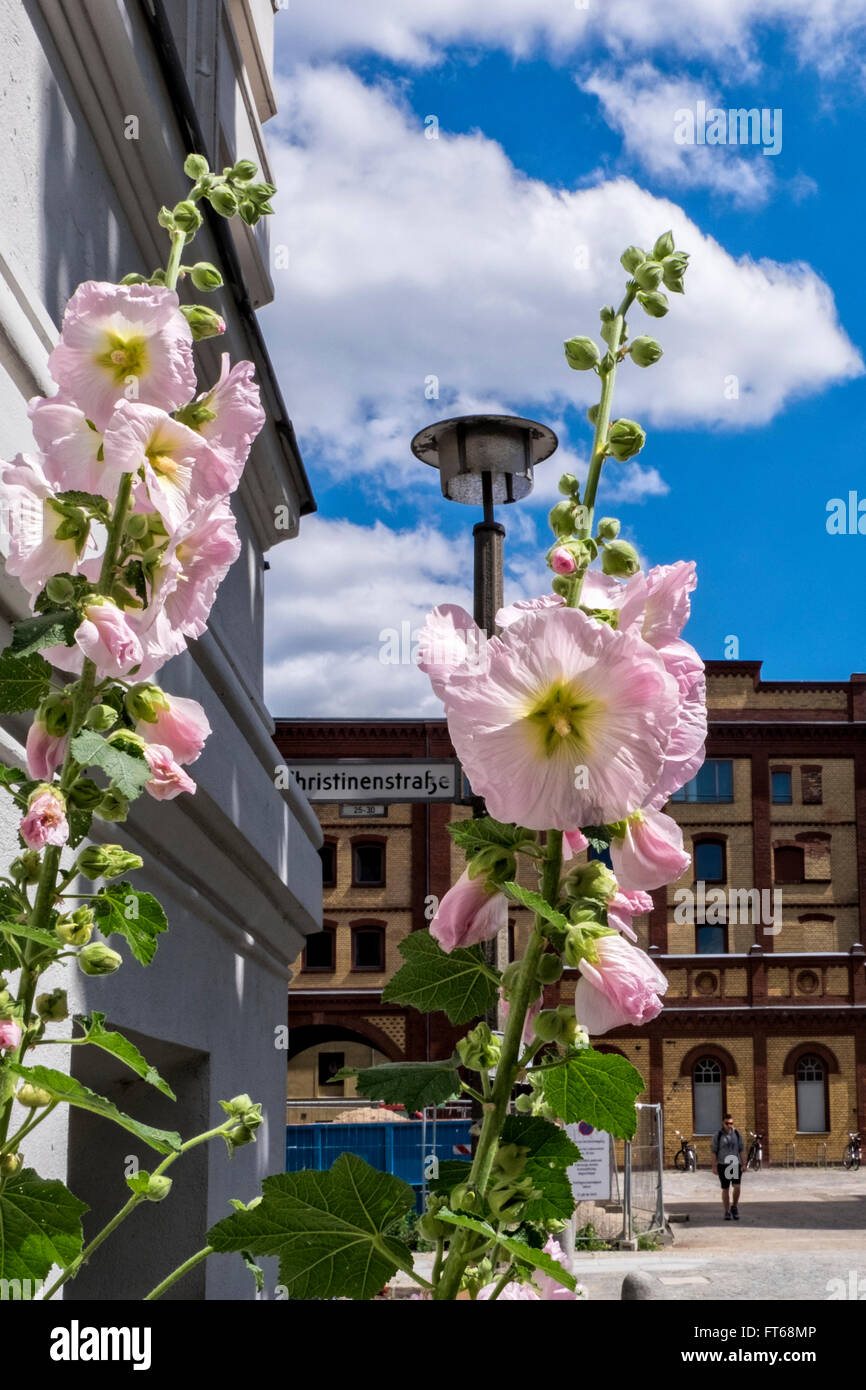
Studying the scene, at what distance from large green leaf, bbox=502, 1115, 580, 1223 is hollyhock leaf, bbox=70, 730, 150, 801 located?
1.24 feet

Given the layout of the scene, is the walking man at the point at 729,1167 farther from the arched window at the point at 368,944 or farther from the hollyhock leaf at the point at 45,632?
the hollyhock leaf at the point at 45,632

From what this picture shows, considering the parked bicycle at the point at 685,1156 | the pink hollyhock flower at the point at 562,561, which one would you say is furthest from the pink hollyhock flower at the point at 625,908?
the parked bicycle at the point at 685,1156

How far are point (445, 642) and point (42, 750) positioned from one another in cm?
39

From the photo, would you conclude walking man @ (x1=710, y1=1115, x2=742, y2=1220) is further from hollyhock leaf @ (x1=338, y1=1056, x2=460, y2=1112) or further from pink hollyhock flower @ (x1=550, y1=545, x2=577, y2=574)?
pink hollyhock flower @ (x1=550, y1=545, x2=577, y2=574)

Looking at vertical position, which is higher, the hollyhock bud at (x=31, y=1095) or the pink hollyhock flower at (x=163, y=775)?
the pink hollyhock flower at (x=163, y=775)

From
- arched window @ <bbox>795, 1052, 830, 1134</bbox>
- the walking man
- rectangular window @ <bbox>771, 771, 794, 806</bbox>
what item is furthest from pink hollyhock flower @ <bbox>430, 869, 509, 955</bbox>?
rectangular window @ <bbox>771, 771, 794, 806</bbox>

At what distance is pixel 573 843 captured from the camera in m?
0.96

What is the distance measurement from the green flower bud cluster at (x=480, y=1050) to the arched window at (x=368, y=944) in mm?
36608

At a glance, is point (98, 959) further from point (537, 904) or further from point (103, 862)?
point (537, 904)

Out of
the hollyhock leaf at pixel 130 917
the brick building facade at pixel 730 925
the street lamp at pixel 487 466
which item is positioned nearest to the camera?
the hollyhock leaf at pixel 130 917

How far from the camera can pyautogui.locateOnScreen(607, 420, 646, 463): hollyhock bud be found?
101 centimetres

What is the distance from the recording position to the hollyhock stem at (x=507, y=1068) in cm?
87
